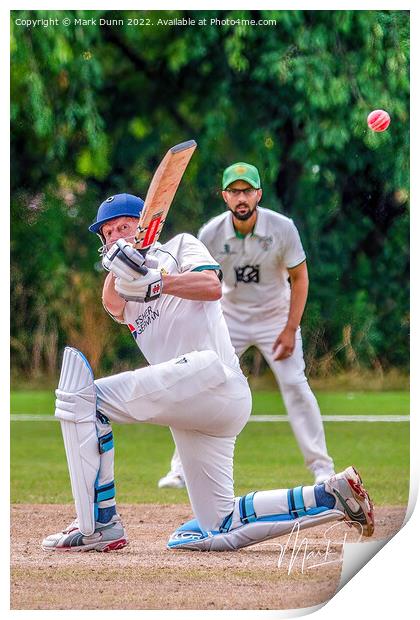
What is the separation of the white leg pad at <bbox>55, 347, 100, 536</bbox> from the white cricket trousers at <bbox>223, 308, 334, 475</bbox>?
3.99ft

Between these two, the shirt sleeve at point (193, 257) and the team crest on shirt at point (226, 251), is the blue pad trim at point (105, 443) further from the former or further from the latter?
the team crest on shirt at point (226, 251)

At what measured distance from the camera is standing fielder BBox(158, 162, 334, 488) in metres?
5.06

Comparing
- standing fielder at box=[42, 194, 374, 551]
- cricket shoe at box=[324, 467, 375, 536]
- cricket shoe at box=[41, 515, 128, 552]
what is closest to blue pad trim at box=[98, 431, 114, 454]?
standing fielder at box=[42, 194, 374, 551]

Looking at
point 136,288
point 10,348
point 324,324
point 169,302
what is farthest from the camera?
point 324,324

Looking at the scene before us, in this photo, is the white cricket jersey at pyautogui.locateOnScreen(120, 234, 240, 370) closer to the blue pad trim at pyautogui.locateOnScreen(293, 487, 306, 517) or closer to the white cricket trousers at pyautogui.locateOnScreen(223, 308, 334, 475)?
the blue pad trim at pyautogui.locateOnScreen(293, 487, 306, 517)

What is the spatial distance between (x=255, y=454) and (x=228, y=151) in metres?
1.29

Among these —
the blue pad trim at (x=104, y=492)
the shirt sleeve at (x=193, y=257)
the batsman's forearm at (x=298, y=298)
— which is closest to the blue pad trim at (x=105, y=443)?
the blue pad trim at (x=104, y=492)

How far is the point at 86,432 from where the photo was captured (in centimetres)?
423

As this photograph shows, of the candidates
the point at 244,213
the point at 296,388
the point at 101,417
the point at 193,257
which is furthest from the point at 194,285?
the point at 296,388

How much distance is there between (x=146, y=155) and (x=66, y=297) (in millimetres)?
567

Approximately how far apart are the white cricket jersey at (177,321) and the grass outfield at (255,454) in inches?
24.4

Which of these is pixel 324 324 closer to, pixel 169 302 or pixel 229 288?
pixel 229 288

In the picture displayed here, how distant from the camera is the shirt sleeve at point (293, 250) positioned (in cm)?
512
